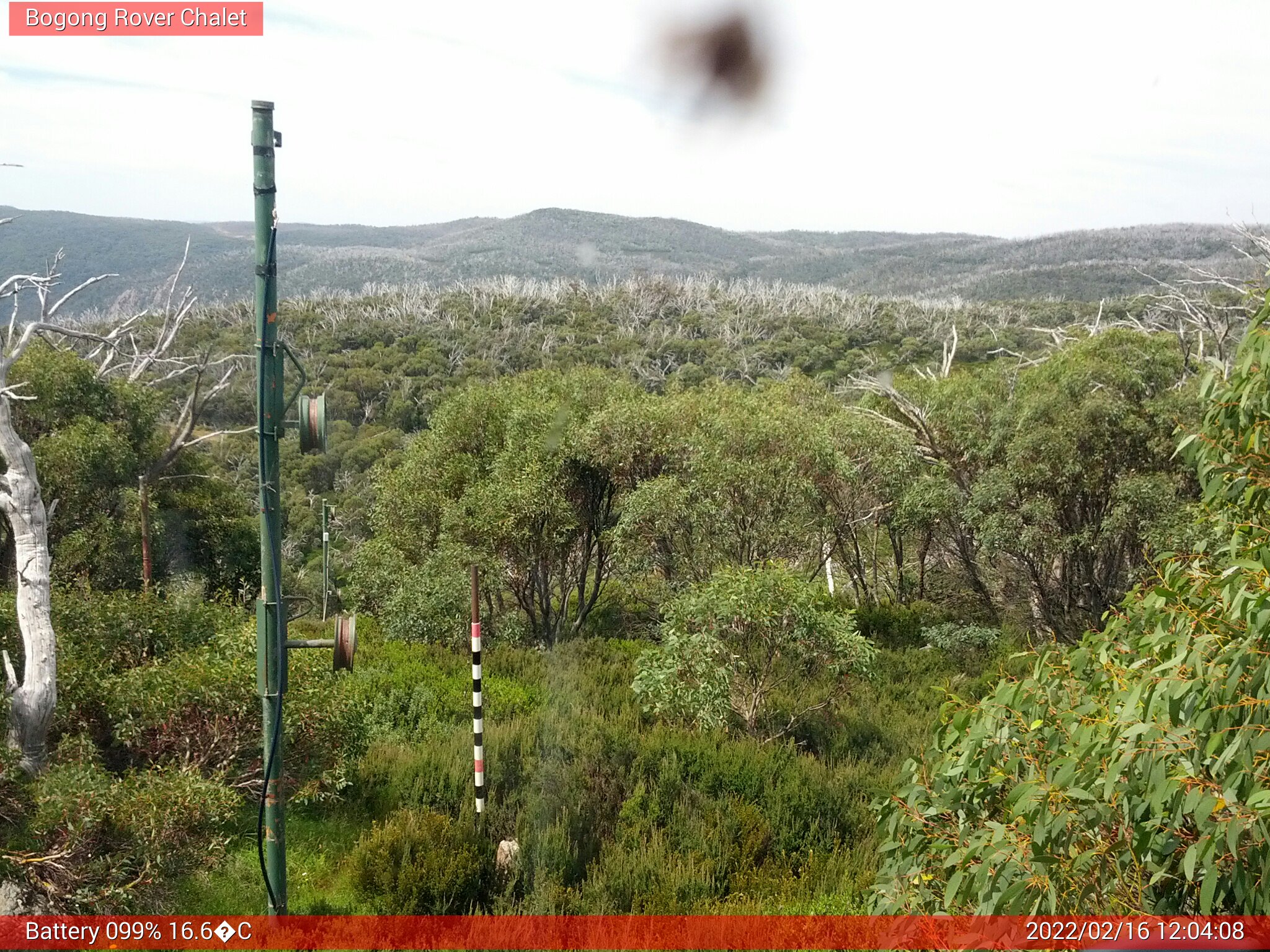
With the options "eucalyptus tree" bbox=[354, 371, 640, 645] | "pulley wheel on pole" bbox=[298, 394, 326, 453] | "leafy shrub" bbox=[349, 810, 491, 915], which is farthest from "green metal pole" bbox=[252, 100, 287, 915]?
"eucalyptus tree" bbox=[354, 371, 640, 645]

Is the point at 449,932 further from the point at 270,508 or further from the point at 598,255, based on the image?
the point at 598,255

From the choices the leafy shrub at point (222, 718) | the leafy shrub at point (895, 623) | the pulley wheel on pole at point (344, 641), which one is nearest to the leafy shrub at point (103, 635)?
the leafy shrub at point (222, 718)

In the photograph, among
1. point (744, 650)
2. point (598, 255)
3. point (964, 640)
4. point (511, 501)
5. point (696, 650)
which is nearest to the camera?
point (696, 650)

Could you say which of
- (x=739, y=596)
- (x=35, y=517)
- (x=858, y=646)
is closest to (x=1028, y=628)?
(x=858, y=646)

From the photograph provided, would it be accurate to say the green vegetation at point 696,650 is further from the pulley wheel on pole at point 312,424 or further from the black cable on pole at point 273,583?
the pulley wheel on pole at point 312,424

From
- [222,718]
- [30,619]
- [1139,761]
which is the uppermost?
[1139,761]

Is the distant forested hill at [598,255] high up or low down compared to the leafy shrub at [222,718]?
up

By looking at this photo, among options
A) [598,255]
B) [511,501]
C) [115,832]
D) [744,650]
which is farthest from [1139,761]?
[598,255]
